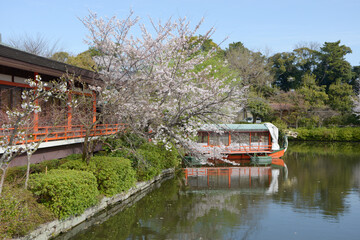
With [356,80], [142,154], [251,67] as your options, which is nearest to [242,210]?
[142,154]

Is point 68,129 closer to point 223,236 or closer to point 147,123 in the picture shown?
point 147,123

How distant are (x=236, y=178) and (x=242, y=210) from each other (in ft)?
22.7

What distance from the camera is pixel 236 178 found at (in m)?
19.5

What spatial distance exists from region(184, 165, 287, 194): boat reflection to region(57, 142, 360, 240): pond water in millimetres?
50

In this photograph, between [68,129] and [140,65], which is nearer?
[68,129]

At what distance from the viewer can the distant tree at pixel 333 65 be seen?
51.0 metres

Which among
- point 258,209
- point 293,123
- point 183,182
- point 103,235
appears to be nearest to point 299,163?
point 183,182

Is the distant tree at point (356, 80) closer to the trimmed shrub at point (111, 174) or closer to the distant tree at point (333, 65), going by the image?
the distant tree at point (333, 65)

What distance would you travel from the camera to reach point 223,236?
393 inches

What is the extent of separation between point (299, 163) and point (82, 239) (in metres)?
20.1

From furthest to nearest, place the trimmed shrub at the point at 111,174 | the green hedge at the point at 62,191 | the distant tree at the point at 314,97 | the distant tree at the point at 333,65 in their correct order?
1. the distant tree at the point at 333,65
2. the distant tree at the point at 314,97
3. the trimmed shrub at the point at 111,174
4. the green hedge at the point at 62,191

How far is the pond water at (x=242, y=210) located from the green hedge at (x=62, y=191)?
793 mm

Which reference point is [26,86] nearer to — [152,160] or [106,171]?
[106,171]

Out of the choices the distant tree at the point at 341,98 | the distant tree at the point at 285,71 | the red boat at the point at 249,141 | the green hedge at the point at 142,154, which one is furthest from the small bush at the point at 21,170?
the distant tree at the point at 285,71
